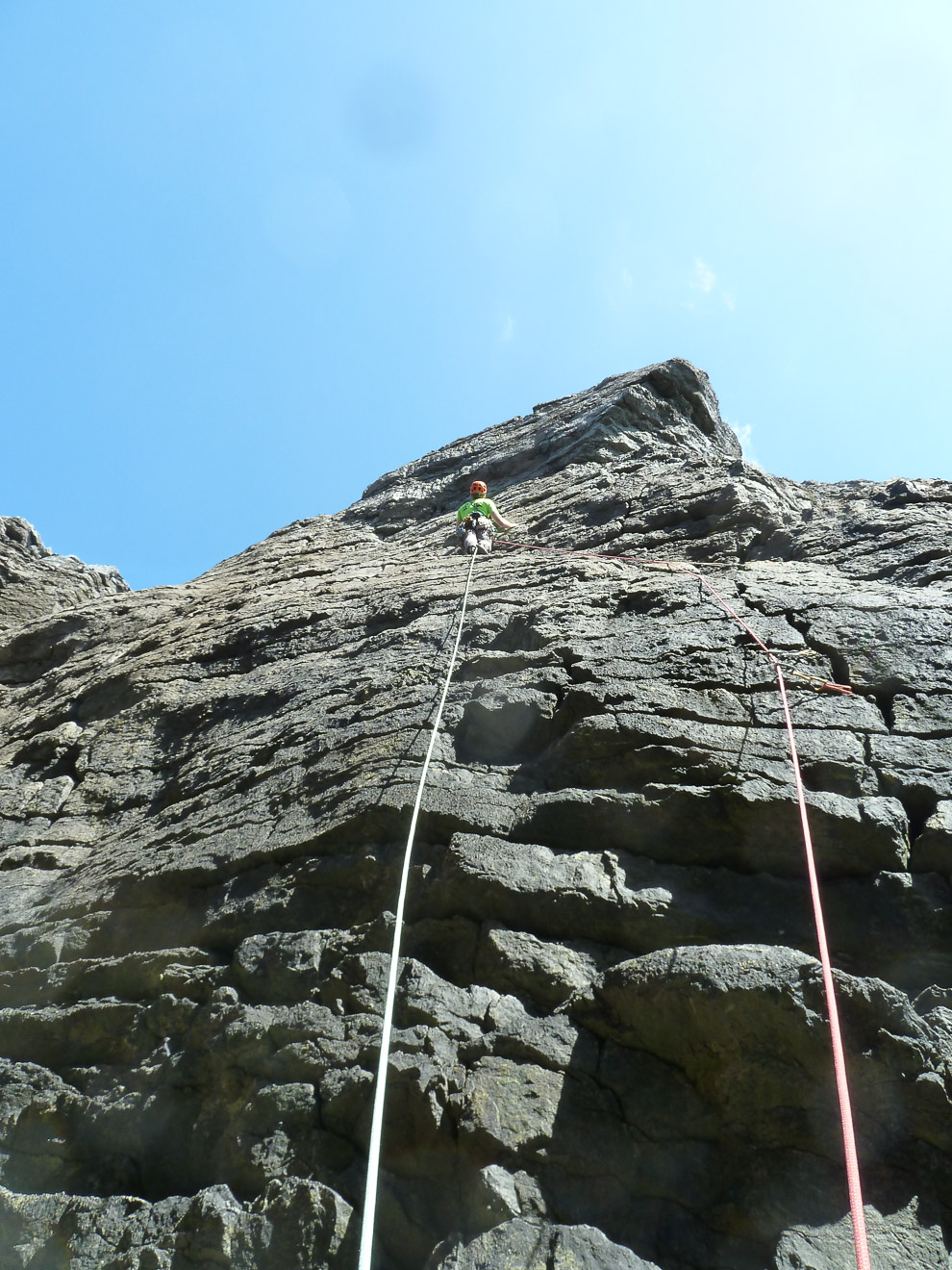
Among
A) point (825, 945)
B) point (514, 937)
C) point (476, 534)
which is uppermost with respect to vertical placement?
point (476, 534)

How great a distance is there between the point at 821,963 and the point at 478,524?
674 centimetres

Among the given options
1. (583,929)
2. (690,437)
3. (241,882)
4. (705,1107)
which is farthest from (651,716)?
(690,437)

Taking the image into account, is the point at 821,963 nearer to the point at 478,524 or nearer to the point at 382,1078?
the point at 382,1078

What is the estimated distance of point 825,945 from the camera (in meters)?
3.50

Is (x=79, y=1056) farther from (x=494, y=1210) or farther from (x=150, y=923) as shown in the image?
(x=494, y=1210)

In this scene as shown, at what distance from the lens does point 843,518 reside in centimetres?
786

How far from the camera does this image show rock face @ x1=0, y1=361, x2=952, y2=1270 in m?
3.18

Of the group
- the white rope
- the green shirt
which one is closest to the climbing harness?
the white rope

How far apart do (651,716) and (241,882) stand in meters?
2.50

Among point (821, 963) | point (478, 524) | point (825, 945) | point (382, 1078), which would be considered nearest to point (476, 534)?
point (478, 524)

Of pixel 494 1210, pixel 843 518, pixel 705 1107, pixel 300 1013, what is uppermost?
pixel 843 518

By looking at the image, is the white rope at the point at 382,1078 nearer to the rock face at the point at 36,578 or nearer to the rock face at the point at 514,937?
the rock face at the point at 514,937

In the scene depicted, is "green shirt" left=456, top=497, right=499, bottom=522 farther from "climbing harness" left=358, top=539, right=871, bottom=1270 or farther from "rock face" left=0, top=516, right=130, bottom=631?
"rock face" left=0, top=516, right=130, bottom=631

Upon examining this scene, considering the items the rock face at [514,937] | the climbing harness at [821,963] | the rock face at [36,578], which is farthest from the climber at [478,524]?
the rock face at [36,578]
